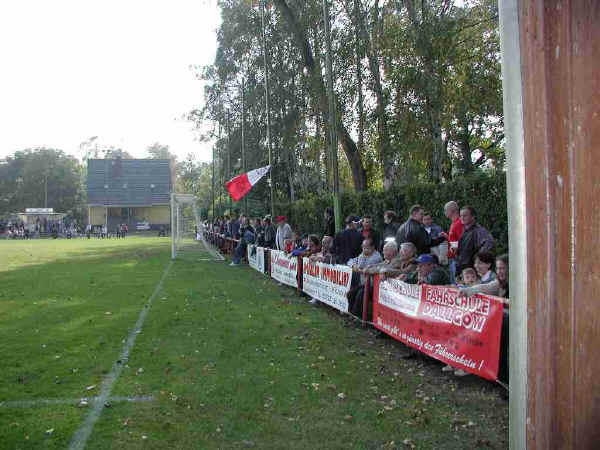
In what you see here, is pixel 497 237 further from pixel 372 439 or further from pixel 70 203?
pixel 70 203

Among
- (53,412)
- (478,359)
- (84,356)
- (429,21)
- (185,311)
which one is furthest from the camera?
(429,21)

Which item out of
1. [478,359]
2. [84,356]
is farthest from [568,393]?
[84,356]

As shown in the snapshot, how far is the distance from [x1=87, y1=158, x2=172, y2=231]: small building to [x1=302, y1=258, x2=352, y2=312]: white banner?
209ft

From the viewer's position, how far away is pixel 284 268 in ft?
50.1

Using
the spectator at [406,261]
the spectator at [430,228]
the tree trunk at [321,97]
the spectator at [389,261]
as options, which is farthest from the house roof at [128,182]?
the spectator at [406,261]

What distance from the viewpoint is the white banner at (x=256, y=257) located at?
18688 mm

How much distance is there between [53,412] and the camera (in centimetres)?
505

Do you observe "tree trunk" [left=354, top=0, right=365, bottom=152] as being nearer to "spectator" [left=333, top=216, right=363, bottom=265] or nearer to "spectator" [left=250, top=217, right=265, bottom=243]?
"spectator" [left=250, top=217, right=265, bottom=243]

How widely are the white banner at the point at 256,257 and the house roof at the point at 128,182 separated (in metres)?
55.9

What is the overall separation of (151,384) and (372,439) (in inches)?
105

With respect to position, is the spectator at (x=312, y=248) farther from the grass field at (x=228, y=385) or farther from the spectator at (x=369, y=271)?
the spectator at (x=369, y=271)

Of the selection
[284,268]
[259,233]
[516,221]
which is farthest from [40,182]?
[516,221]

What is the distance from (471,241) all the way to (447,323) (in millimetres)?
2190

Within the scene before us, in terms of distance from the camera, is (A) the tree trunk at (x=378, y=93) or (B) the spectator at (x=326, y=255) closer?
(B) the spectator at (x=326, y=255)
